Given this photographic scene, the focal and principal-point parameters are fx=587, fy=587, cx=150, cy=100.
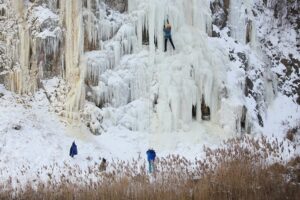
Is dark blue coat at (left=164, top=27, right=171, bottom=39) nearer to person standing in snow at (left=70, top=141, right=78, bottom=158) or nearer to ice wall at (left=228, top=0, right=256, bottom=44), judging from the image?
ice wall at (left=228, top=0, right=256, bottom=44)

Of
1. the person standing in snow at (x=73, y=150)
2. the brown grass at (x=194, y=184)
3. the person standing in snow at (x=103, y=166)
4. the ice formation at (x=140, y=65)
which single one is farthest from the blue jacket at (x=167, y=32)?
the brown grass at (x=194, y=184)

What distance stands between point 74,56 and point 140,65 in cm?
273

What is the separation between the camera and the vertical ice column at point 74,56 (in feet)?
77.3

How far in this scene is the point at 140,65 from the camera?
2423 cm

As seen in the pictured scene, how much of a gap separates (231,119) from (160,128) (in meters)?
2.87

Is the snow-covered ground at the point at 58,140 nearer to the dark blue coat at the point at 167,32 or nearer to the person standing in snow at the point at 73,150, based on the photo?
the person standing in snow at the point at 73,150

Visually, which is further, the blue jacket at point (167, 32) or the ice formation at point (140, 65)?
the blue jacket at point (167, 32)

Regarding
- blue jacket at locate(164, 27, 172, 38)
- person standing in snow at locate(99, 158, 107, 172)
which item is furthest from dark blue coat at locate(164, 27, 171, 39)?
person standing in snow at locate(99, 158, 107, 172)

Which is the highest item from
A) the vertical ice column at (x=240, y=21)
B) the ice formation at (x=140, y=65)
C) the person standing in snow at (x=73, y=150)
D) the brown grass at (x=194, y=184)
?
the vertical ice column at (x=240, y=21)

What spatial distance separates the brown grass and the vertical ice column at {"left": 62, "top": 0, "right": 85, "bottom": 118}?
5.83m

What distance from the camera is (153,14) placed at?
24.7 m

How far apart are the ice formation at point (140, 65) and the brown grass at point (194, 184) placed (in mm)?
5650

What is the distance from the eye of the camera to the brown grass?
1719 centimetres

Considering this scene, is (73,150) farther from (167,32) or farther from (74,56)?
(167,32)
